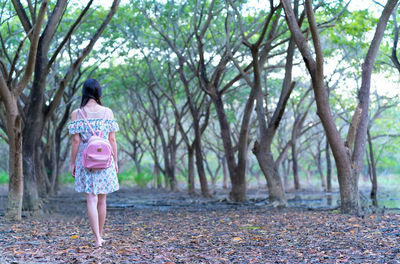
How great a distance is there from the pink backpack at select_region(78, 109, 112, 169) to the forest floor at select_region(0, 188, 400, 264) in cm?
88

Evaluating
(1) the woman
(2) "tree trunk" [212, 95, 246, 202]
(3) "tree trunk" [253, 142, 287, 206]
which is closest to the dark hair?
(1) the woman

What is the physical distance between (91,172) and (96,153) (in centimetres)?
25

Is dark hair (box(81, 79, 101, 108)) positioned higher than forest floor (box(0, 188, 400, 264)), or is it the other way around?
dark hair (box(81, 79, 101, 108))

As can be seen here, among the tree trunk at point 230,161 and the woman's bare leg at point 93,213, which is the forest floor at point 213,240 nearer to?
the woman's bare leg at point 93,213

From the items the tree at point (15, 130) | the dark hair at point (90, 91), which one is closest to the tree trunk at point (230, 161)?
the tree at point (15, 130)

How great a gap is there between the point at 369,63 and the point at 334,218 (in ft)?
9.69

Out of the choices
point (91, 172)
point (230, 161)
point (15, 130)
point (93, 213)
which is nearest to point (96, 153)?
point (91, 172)

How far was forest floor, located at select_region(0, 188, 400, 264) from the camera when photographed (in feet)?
16.3

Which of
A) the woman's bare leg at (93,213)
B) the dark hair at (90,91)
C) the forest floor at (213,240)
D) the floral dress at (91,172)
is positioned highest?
the dark hair at (90,91)

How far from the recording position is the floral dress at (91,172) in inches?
210

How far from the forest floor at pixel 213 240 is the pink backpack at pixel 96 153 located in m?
0.88

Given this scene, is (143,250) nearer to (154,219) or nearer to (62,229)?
(62,229)

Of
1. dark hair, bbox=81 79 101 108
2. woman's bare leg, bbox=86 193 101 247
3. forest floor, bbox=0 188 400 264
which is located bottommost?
forest floor, bbox=0 188 400 264

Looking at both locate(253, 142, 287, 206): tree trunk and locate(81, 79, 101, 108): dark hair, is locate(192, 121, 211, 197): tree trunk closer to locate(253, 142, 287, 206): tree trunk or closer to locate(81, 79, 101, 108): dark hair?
locate(253, 142, 287, 206): tree trunk
